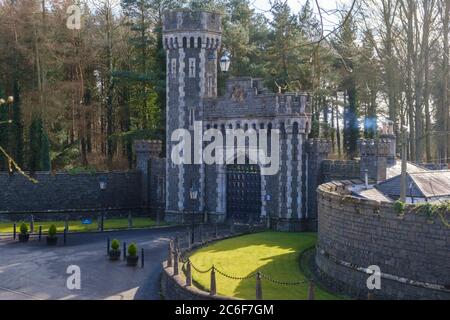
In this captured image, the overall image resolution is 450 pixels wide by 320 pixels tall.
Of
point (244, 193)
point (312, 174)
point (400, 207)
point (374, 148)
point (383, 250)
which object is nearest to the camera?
point (400, 207)

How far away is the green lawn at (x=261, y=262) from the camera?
16688mm

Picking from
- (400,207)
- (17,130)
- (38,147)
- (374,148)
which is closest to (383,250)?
(400,207)

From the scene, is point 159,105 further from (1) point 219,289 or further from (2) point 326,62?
(1) point 219,289

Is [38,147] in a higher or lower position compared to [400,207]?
higher

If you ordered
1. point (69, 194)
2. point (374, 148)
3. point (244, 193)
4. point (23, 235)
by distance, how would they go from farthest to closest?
1. point (69, 194)
2. point (244, 193)
3. point (374, 148)
4. point (23, 235)

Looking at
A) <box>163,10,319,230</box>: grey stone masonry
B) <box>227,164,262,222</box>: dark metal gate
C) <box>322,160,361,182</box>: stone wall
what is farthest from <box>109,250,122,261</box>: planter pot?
<box>322,160,361,182</box>: stone wall

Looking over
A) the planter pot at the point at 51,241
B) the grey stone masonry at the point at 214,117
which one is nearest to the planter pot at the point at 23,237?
the planter pot at the point at 51,241

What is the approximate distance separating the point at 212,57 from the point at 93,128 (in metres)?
18.9

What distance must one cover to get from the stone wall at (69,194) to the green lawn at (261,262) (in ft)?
35.2

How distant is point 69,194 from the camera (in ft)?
110

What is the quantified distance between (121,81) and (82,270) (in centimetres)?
2482

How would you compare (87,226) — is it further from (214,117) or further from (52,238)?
(214,117)

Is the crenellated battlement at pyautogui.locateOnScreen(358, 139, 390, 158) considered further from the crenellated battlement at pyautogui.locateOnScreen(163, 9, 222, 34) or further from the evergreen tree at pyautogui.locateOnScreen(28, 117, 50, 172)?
the evergreen tree at pyautogui.locateOnScreen(28, 117, 50, 172)

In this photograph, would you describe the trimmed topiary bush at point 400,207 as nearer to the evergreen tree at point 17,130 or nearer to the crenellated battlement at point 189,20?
the crenellated battlement at point 189,20
